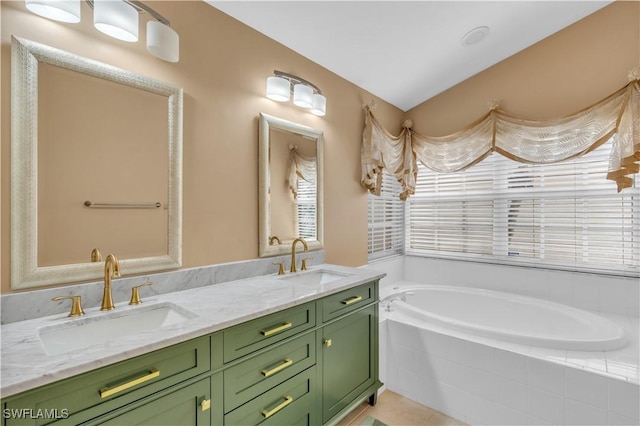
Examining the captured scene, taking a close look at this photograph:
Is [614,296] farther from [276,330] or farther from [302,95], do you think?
[302,95]

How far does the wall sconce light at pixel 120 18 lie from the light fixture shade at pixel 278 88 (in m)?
0.66

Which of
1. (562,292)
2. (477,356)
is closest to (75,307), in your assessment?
(477,356)

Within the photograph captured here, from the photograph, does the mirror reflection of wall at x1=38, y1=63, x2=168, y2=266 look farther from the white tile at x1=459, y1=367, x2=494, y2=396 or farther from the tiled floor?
the white tile at x1=459, y1=367, x2=494, y2=396

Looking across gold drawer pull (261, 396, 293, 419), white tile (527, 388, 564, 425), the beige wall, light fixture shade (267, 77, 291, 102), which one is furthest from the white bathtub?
light fixture shade (267, 77, 291, 102)

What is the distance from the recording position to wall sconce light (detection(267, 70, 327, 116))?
80.6 inches

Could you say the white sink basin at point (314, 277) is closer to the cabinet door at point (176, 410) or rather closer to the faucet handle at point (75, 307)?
the cabinet door at point (176, 410)

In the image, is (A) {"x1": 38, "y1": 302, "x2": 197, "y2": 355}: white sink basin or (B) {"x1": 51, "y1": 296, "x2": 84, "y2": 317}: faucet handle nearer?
(A) {"x1": 38, "y1": 302, "x2": 197, "y2": 355}: white sink basin

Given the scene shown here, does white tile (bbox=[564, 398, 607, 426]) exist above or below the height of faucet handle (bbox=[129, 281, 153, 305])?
below

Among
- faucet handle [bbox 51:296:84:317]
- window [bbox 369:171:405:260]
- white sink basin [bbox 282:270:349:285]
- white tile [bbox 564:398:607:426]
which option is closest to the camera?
faucet handle [bbox 51:296:84:317]

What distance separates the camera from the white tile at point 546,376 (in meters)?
1.70

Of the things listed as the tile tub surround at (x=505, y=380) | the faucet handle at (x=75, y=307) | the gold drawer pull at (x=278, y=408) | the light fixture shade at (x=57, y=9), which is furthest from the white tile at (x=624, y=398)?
the light fixture shade at (x=57, y=9)

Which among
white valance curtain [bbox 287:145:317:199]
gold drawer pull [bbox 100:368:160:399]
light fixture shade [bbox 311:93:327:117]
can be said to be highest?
light fixture shade [bbox 311:93:327:117]

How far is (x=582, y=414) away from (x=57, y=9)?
3.02 m

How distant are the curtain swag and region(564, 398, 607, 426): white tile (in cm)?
165
